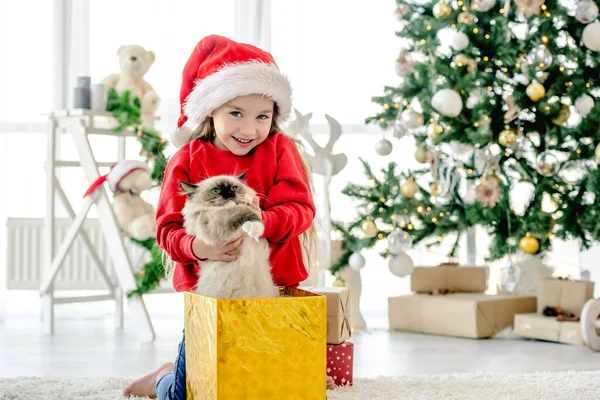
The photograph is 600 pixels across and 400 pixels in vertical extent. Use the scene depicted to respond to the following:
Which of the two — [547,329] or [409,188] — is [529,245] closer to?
[547,329]

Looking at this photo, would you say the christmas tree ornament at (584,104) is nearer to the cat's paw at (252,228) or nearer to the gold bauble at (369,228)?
the gold bauble at (369,228)

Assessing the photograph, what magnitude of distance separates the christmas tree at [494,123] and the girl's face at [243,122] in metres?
1.85

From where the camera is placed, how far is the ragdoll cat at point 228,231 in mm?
1431

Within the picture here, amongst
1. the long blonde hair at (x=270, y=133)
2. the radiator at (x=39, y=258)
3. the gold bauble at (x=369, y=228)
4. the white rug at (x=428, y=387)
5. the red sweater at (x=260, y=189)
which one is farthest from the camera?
the radiator at (x=39, y=258)

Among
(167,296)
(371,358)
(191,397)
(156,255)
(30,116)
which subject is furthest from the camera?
(167,296)

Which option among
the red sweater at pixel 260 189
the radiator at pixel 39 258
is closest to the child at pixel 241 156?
the red sweater at pixel 260 189

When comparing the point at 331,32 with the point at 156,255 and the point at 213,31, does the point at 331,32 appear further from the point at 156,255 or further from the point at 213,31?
the point at 156,255

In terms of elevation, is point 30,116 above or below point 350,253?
above

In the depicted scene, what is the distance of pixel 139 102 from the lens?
3.74 meters

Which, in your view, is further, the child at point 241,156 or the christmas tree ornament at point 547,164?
the christmas tree ornament at point 547,164

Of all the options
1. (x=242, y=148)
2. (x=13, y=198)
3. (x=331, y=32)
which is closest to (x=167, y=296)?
(x=13, y=198)

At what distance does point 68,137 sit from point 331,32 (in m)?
1.56

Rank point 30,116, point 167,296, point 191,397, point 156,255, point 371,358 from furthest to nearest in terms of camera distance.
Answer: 1. point 167,296
2. point 30,116
3. point 156,255
4. point 371,358
5. point 191,397

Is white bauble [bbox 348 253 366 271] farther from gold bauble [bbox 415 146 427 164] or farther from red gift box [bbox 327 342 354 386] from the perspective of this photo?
red gift box [bbox 327 342 354 386]
